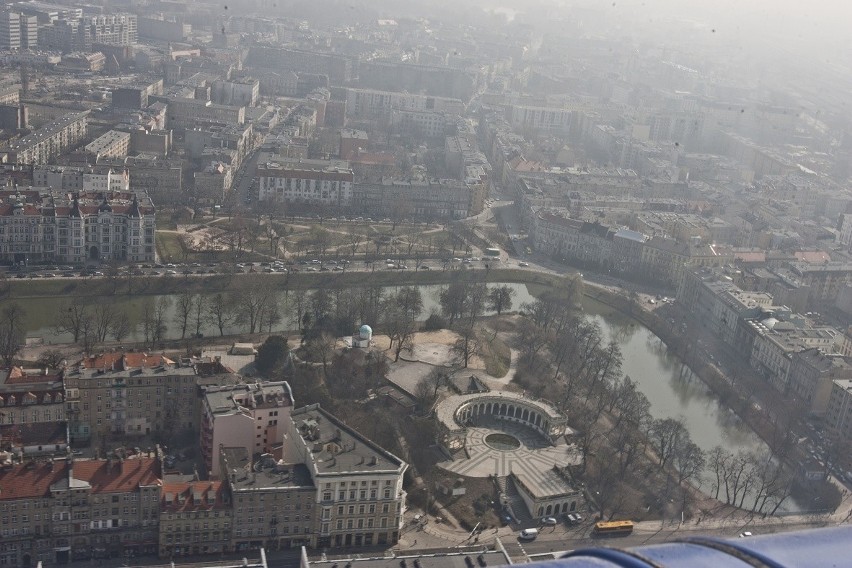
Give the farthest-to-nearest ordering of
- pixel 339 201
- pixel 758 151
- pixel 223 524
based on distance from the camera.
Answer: pixel 758 151 < pixel 339 201 < pixel 223 524

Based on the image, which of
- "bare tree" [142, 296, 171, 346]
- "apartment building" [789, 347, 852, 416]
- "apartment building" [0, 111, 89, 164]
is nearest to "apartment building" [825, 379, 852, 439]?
"apartment building" [789, 347, 852, 416]

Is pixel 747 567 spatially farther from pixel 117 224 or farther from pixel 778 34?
pixel 778 34

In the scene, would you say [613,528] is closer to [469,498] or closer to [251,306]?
[469,498]

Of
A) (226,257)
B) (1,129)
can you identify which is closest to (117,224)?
(226,257)

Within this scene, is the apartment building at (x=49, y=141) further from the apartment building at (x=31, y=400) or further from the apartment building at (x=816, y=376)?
the apartment building at (x=816, y=376)

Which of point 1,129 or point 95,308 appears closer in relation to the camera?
point 95,308

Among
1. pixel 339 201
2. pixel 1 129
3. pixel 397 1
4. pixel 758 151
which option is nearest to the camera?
pixel 339 201

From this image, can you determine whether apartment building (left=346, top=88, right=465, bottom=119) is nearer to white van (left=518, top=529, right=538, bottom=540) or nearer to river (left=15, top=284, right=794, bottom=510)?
river (left=15, top=284, right=794, bottom=510)

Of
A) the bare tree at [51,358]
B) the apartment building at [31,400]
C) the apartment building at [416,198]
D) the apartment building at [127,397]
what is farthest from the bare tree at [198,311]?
the apartment building at [416,198]

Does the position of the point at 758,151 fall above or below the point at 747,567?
below
